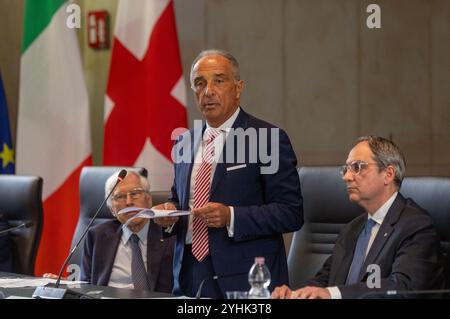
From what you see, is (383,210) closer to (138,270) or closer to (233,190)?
(233,190)

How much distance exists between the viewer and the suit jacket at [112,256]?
3350mm

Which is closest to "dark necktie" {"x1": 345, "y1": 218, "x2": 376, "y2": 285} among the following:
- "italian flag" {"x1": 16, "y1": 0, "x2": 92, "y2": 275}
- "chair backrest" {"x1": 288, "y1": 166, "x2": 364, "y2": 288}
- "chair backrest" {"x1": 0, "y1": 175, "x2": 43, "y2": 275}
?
"chair backrest" {"x1": 288, "y1": 166, "x2": 364, "y2": 288}

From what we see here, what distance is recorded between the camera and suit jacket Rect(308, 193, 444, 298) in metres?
2.45

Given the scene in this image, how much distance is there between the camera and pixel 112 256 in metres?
3.45

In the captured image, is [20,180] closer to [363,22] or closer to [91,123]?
[91,123]

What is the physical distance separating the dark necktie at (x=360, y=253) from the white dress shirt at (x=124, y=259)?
101 centimetres

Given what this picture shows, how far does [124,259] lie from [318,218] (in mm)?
877

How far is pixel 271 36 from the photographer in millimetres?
5031

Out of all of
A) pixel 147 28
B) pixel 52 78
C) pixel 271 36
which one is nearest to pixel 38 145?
pixel 52 78

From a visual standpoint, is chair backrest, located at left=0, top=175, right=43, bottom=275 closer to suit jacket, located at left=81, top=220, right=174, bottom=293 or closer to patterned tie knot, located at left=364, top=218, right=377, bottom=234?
suit jacket, located at left=81, top=220, right=174, bottom=293

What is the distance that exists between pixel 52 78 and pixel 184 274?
8.69ft

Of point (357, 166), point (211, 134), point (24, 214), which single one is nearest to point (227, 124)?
point (211, 134)

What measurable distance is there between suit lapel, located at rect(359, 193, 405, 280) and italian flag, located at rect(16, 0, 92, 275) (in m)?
2.91

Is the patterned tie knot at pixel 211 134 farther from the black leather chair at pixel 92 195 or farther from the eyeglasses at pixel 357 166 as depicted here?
the black leather chair at pixel 92 195
